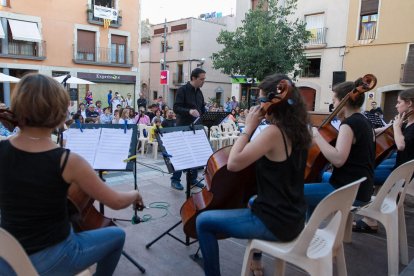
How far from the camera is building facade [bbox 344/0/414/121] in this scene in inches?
587

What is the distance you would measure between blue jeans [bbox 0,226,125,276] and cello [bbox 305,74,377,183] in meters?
1.59

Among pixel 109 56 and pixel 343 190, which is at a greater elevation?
pixel 109 56

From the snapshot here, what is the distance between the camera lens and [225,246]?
9.80 feet

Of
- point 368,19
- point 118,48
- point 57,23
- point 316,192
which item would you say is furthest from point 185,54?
point 316,192

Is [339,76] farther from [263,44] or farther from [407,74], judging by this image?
[407,74]

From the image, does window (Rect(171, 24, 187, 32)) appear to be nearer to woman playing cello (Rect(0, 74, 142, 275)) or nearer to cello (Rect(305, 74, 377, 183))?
cello (Rect(305, 74, 377, 183))

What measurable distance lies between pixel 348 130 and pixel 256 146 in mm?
975

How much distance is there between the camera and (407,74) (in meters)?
14.8

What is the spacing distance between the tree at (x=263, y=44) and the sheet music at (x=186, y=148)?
36.6 feet

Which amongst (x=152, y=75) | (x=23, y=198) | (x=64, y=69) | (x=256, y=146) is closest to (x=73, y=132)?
(x=23, y=198)

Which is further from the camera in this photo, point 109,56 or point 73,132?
point 109,56

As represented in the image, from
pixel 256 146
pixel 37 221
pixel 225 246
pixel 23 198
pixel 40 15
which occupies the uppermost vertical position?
pixel 40 15

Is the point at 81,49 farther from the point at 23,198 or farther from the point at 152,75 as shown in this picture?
the point at 23,198

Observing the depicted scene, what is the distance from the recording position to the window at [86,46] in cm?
1908
